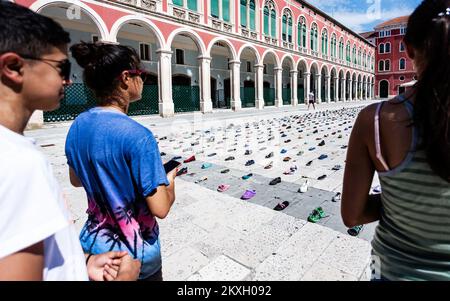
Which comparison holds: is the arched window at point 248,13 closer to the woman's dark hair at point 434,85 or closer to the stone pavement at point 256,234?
the stone pavement at point 256,234

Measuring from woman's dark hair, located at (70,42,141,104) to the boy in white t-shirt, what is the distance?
1.21ft

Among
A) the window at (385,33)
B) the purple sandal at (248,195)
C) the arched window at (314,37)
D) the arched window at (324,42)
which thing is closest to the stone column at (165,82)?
the purple sandal at (248,195)

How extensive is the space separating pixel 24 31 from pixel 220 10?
73.3 feet

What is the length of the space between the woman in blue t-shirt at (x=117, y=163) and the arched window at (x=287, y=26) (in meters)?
29.4

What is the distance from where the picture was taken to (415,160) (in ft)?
3.19

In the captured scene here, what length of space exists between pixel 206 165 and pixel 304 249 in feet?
11.8

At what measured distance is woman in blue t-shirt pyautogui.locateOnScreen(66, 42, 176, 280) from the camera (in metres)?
1.31

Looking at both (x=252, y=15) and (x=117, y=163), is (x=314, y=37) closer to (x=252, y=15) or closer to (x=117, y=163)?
(x=252, y=15)

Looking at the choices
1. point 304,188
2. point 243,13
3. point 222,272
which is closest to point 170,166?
point 222,272

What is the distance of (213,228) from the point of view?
3258mm

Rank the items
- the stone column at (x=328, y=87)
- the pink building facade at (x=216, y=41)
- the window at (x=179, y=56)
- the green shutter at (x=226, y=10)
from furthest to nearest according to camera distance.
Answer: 1. the stone column at (x=328, y=87)
2. the window at (x=179, y=56)
3. the green shutter at (x=226, y=10)
4. the pink building facade at (x=216, y=41)

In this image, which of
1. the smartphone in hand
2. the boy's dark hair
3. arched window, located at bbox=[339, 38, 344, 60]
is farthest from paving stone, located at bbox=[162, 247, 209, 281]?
arched window, located at bbox=[339, 38, 344, 60]

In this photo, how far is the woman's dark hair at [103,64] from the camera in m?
1.35

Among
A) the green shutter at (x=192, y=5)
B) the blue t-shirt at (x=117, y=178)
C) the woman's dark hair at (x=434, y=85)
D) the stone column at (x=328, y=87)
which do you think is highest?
the green shutter at (x=192, y=5)
